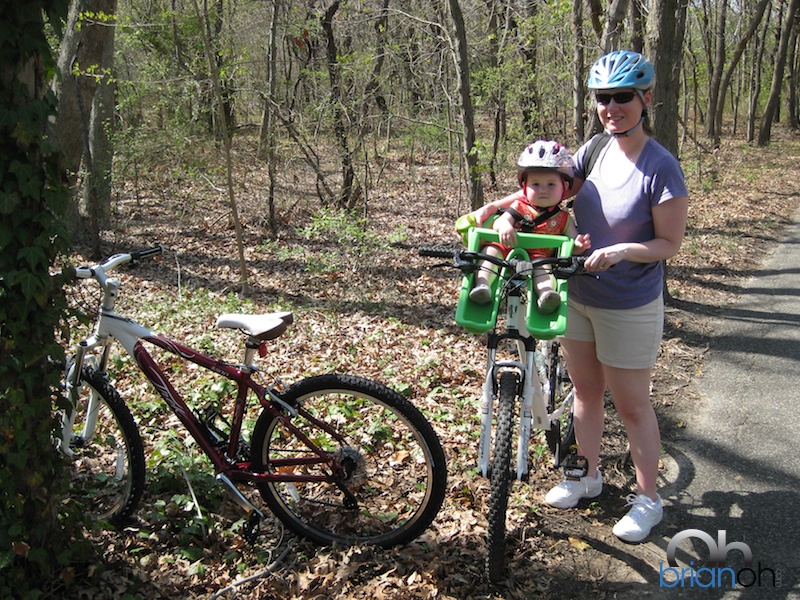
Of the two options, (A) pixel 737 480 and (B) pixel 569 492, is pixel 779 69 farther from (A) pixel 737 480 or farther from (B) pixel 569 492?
(B) pixel 569 492

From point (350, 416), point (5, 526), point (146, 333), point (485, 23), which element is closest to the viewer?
point (5, 526)

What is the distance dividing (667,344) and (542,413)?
3.32 metres

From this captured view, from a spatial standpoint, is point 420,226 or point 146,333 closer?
point 146,333

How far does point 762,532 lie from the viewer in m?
3.41

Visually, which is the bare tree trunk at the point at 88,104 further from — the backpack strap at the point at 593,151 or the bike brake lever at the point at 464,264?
the backpack strap at the point at 593,151

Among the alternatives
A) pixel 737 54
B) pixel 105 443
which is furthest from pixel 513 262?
pixel 737 54

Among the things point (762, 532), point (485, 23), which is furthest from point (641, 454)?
point (485, 23)

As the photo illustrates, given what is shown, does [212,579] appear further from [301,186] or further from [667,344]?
[301,186]

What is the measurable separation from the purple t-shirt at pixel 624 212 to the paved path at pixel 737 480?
1.28m

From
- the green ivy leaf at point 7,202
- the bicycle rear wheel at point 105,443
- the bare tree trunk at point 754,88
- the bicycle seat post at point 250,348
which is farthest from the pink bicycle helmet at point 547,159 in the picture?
the bare tree trunk at point 754,88

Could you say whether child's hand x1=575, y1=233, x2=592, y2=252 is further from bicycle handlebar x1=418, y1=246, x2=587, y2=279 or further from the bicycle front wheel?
the bicycle front wheel

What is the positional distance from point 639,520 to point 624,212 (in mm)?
1559

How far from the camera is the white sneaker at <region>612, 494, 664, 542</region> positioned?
332 cm

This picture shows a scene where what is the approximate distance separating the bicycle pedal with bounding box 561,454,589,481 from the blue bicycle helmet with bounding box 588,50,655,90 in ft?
6.29
